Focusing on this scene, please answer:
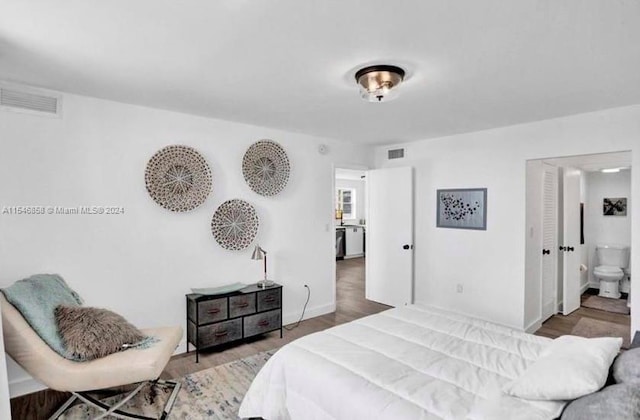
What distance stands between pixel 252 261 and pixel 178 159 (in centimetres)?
138

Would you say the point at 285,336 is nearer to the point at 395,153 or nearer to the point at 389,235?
the point at 389,235

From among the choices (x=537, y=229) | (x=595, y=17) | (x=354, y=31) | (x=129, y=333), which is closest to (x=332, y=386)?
(x=129, y=333)

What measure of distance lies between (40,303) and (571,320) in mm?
5517

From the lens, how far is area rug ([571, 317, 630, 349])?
378cm

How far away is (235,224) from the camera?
12.1 feet

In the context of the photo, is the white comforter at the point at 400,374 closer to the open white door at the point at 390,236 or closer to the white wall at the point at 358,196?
the open white door at the point at 390,236

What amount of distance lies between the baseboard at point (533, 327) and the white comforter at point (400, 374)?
183 centimetres

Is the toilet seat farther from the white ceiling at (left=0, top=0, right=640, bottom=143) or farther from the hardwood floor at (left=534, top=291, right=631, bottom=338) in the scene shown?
the white ceiling at (left=0, top=0, right=640, bottom=143)

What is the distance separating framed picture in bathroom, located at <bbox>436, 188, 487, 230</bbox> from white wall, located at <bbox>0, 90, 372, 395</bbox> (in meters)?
1.93

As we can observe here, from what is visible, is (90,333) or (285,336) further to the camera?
(285,336)

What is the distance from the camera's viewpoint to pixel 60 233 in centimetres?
273

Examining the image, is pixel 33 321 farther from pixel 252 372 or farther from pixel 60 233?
pixel 252 372

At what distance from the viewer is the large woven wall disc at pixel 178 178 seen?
3.16 metres

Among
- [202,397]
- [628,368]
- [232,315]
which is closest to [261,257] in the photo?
[232,315]
